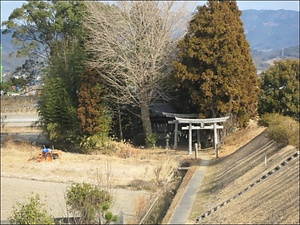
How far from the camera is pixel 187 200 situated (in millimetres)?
13727

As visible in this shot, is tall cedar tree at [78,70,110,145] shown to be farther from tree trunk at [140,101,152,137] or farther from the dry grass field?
tree trunk at [140,101,152,137]

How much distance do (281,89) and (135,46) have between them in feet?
23.8

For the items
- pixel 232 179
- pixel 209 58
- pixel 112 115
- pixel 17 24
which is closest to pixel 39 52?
pixel 17 24

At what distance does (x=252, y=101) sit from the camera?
2341 cm

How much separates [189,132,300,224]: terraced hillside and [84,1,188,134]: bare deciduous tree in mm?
9425

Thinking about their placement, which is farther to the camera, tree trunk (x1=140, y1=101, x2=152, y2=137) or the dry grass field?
tree trunk (x1=140, y1=101, x2=152, y2=137)

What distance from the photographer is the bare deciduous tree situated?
2522cm

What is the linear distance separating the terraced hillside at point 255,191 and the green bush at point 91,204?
2010 mm

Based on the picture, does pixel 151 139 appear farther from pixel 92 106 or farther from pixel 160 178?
pixel 160 178

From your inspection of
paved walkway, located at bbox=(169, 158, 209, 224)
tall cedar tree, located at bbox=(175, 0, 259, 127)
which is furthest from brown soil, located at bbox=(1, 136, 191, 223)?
tall cedar tree, located at bbox=(175, 0, 259, 127)

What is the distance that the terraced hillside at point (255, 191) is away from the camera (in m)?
10.2

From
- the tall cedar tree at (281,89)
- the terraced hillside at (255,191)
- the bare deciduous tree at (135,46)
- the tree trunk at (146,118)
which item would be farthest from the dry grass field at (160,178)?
the bare deciduous tree at (135,46)

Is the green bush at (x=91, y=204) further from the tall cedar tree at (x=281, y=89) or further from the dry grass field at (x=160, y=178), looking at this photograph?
the tall cedar tree at (x=281, y=89)

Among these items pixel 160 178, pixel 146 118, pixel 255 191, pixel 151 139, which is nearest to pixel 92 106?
pixel 146 118
